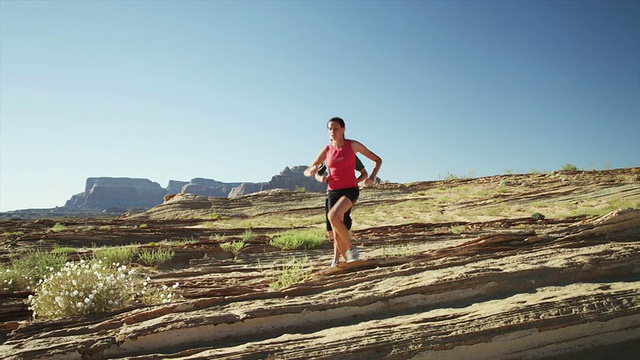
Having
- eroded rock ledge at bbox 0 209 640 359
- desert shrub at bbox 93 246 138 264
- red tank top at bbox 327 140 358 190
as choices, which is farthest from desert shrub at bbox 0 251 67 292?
red tank top at bbox 327 140 358 190

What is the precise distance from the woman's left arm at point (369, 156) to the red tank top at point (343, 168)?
0.34 ft

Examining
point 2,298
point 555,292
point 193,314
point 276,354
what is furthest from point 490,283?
point 2,298

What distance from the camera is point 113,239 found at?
1506 cm

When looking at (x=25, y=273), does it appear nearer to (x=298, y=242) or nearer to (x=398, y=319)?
(x=298, y=242)

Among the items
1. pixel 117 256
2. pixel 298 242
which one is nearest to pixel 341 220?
pixel 298 242

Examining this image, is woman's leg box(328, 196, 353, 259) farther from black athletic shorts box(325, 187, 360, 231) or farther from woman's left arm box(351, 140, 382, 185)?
woman's left arm box(351, 140, 382, 185)

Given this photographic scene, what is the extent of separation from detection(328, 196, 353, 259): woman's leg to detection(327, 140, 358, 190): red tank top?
234 mm

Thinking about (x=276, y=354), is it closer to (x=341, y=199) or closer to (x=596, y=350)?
(x=341, y=199)

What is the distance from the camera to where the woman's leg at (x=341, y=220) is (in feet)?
18.5

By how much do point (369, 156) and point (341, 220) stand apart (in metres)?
1.11

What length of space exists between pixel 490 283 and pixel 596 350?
111 cm

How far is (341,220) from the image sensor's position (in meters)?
5.70

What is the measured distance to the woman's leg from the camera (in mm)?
5652

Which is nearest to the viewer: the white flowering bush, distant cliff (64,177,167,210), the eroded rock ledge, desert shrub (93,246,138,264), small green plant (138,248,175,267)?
the eroded rock ledge
